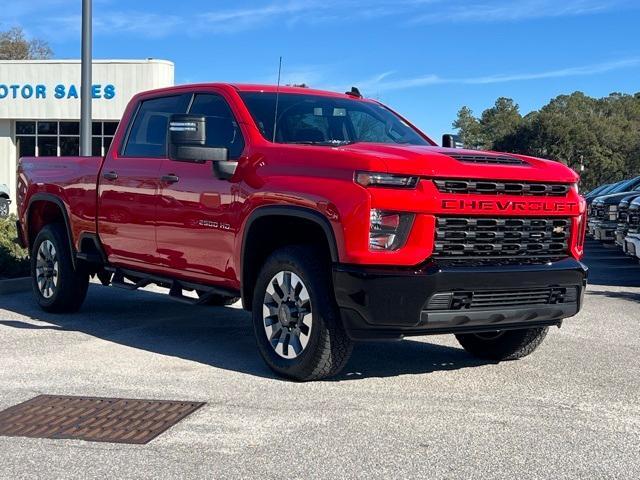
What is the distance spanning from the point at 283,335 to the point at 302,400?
24.9 inches

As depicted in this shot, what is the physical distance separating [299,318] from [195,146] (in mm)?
1481

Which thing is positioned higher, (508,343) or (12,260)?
(508,343)

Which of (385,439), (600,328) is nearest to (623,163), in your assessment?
(600,328)

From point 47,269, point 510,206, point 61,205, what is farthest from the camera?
point 47,269

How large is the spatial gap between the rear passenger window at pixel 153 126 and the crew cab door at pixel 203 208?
0.95 ft

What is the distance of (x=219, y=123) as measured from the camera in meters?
6.85

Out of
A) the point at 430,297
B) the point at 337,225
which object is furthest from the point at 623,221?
the point at 337,225

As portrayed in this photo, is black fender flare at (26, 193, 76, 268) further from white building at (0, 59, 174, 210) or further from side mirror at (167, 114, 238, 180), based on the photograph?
white building at (0, 59, 174, 210)

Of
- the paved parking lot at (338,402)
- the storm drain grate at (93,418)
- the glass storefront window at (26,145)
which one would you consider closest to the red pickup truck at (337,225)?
the paved parking lot at (338,402)

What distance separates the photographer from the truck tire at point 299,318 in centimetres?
562

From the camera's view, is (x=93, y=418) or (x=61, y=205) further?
(x=61, y=205)

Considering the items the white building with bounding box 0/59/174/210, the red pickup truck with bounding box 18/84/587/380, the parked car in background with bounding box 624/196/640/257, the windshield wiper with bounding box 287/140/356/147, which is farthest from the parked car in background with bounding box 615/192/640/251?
the white building with bounding box 0/59/174/210

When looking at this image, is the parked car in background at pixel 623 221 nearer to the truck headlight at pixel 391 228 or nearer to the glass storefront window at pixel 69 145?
the truck headlight at pixel 391 228

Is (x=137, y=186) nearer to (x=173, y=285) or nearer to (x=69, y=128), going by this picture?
(x=173, y=285)
